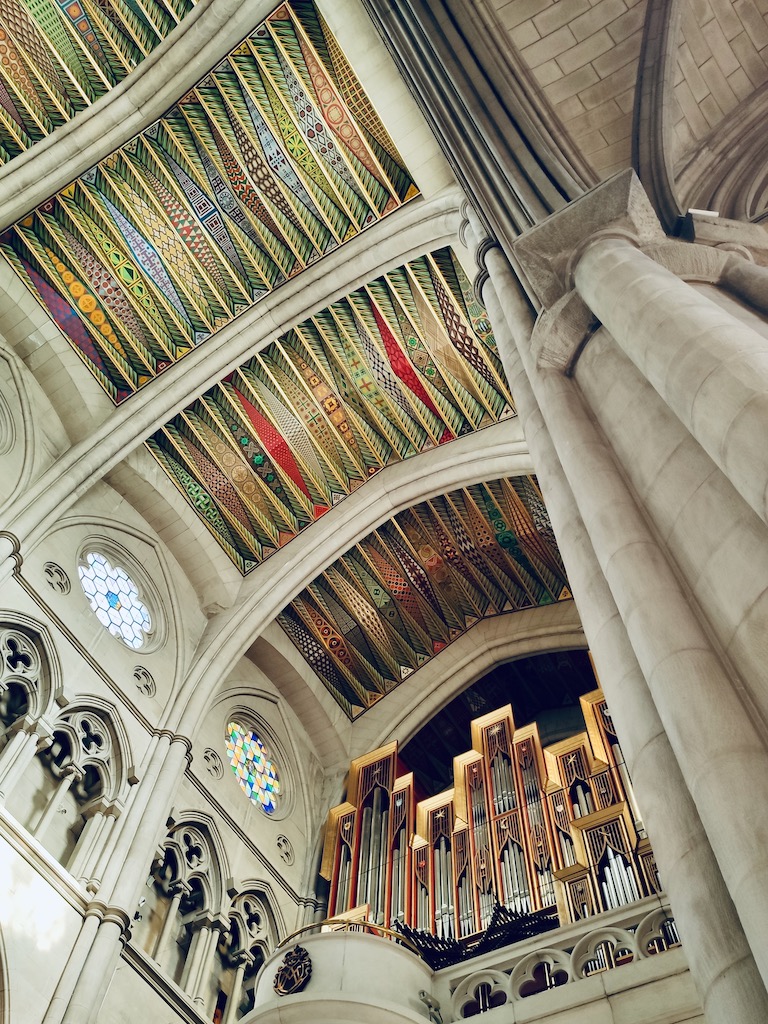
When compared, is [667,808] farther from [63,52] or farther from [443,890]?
[63,52]

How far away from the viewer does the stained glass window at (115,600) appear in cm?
970

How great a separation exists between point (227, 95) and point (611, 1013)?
30.4 ft

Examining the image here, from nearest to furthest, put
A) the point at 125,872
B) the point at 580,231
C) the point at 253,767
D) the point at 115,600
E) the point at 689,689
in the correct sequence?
the point at 689,689
the point at 580,231
the point at 125,872
the point at 115,600
the point at 253,767

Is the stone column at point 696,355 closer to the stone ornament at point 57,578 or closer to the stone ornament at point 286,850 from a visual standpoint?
the stone ornament at point 57,578

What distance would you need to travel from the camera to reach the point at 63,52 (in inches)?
379

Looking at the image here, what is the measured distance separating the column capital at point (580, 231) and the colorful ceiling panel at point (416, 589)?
24.2 ft

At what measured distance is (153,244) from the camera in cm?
1054

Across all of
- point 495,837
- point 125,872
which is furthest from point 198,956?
point 495,837

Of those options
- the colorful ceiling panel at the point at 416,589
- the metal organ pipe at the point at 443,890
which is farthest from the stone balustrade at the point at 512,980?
the colorful ceiling panel at the point at 416,589

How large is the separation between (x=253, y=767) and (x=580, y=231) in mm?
8344

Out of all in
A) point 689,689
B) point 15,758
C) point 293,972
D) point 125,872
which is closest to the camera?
point 689,689

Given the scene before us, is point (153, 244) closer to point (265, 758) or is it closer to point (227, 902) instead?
point (265, 758)

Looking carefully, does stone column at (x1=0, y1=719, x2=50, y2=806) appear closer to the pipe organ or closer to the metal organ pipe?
the pipe organ

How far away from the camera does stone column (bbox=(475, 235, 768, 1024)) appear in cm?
219
